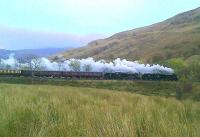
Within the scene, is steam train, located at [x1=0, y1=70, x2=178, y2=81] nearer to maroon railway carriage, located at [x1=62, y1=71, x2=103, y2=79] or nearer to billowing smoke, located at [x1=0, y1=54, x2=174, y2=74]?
maroon railway carriage, located at [x1=62, y1=71, x2=103, y2=79]

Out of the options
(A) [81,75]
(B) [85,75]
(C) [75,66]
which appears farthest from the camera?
(C) [75,66]

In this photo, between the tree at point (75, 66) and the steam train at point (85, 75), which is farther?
the tree at point (75, 66)

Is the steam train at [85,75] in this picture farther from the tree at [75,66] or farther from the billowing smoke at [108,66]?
the tree at [75,66]

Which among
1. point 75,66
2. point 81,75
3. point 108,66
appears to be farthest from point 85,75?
point 75,66

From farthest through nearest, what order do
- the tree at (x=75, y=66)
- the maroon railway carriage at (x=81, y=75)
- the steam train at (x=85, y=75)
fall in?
the tree at (x=75, y=66), the maroon railway carriage at (x=81, y=75), the steam train at (x=85, y=75)

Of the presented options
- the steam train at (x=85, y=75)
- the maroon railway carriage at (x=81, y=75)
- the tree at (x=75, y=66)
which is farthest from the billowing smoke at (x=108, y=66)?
the maroon railway carriage at (x=81, y=75)

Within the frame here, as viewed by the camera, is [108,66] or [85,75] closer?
[85,75]

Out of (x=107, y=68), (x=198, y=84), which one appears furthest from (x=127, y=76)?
(x=107, y=68)

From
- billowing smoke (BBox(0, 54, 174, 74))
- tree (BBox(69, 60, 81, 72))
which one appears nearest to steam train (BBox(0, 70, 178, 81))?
billowing smoke (BBox(0, 54, 174, 74))

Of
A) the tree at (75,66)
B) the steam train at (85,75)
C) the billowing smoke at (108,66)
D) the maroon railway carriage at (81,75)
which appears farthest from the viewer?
the tree at (75,66)

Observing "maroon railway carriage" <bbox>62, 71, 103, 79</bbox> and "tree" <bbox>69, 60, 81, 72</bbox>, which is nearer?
"maroon railway carriage" <bbox>62, 71, 103, 79</bbox>

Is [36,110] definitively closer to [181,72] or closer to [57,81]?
[57,81]

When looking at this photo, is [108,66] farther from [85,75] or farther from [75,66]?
[85,75]

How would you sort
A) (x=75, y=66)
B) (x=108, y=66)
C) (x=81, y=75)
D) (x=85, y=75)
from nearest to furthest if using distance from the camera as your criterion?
1. (x=81, y=75)
2. (x=85, y=75)
3. (x=108, y=66)
4. (x=75, y=66)
